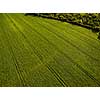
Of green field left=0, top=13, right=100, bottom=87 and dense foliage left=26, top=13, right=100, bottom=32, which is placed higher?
dense foliage left=26, top=13, right=100, bottom=32

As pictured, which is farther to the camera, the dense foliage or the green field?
the dense foliage

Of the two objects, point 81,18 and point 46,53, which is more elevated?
point 81,18

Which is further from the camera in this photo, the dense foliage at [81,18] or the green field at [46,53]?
the dense foliage at [81,18]

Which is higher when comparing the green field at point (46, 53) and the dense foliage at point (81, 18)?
the dense foliage at point (81, 18)
